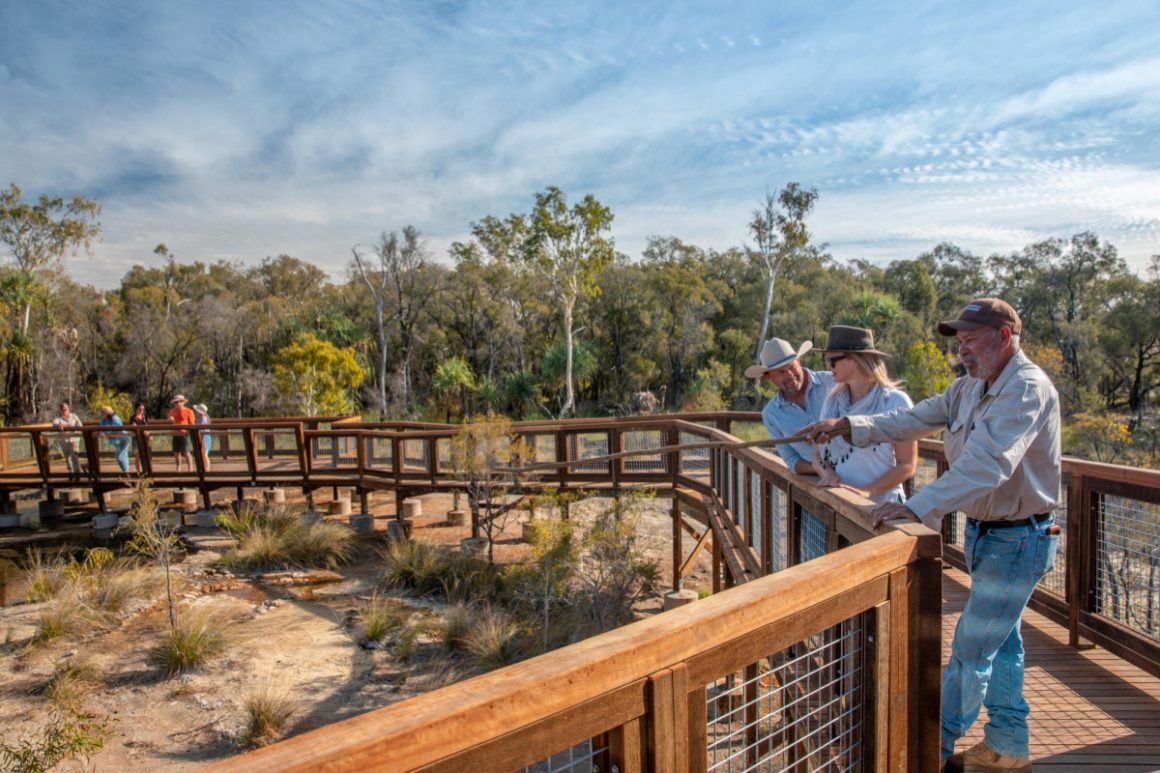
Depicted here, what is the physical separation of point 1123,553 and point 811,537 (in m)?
1.68

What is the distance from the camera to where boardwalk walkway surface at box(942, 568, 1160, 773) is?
9.04ft

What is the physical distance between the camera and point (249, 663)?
8.14 metres

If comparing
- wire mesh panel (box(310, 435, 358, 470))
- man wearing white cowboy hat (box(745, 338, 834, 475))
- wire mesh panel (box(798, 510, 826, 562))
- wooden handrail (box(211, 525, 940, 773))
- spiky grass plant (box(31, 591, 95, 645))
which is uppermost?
man wearing white cowboy hat (box(745, 338, 834, 475))

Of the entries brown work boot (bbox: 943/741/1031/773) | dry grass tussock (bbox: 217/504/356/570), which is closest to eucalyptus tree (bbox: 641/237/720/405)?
dry grass tussock (bbox: 217/504/356/570)

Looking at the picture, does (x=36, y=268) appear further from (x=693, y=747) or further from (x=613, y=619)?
(x=693, y=747)

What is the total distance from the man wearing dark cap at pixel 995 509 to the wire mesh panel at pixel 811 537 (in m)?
0.64

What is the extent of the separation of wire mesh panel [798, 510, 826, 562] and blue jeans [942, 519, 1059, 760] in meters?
0.64

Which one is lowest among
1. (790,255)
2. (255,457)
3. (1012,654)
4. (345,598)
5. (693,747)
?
(345,598)

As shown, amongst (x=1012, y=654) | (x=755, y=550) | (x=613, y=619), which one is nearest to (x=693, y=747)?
(x=1012, y=654)

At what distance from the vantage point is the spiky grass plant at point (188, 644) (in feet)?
26.2

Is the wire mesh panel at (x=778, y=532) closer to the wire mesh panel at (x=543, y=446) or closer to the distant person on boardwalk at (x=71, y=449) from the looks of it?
the wire mesh panel at (x=543, y=446)

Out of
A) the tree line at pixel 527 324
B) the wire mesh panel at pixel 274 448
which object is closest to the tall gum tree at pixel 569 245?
the tree line at pixel 527 324

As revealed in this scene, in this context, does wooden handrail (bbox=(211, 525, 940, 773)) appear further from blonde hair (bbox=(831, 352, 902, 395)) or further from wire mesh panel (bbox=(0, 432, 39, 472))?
wire mesh panel (bbox=(0, 432, 39, 472))

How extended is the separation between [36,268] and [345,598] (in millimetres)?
32717
